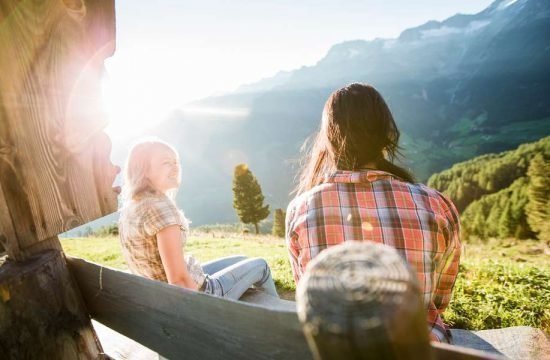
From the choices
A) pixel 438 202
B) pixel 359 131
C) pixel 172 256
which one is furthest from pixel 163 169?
pixel 438 202

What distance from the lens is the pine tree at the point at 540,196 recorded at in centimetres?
4681

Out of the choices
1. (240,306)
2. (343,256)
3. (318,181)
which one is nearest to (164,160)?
(318,181)

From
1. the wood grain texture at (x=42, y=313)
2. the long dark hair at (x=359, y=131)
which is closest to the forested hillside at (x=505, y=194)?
the long dark hair at (x=359, y=131)

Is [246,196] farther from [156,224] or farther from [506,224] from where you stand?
[506,224]

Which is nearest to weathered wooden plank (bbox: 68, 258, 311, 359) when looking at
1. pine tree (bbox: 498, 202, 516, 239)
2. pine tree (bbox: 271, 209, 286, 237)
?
pine tree (bbox: 271, 209, 286, 237)

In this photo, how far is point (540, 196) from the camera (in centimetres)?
4788

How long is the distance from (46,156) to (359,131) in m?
1.79

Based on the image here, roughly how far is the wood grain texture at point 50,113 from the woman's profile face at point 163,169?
5.05ft

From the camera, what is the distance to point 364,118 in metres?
2.34

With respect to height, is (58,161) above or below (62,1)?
below

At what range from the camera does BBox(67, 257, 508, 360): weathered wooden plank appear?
90cm

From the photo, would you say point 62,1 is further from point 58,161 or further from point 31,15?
point 58,161

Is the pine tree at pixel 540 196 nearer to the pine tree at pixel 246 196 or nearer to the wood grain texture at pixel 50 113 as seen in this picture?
the pine tree at pixel 246 196

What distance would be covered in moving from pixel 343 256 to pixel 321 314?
0.11m
